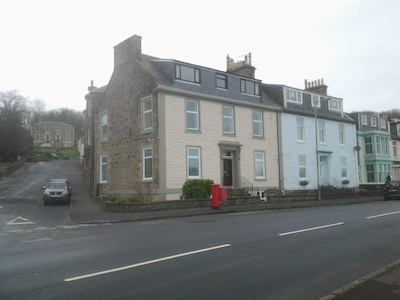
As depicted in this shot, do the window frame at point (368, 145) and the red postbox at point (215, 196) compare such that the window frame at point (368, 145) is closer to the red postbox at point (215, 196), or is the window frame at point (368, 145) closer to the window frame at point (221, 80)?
the window frame at point (221, 80)

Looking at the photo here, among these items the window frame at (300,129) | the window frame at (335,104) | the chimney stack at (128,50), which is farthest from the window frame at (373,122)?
the chimney stack at (128,50)

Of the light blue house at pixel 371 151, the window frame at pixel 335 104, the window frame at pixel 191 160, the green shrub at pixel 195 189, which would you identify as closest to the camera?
the green shrub at pixel 195 189

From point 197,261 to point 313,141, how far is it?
97.7 feet

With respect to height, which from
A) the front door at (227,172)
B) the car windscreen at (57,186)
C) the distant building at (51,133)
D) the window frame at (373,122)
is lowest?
the car windscreen at (57,186)

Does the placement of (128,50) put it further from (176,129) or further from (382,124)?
(382,124)

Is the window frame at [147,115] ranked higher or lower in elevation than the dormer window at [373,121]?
lower

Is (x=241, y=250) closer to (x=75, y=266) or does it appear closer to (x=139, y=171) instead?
(x=75, y=266)

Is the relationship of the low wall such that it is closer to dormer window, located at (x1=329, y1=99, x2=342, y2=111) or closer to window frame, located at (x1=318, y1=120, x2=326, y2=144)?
window frame, located at (x1=318, y1=120, x2=326, y2=144)

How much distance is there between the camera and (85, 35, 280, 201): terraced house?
82.9 feet

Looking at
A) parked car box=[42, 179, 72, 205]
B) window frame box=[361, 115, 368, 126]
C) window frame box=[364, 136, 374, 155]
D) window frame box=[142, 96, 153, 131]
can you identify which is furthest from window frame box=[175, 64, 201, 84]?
window frame box=[364, 136, 374, 155]

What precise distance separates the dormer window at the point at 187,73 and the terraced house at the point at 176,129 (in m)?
0.07

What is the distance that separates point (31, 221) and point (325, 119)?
28510 millimetres

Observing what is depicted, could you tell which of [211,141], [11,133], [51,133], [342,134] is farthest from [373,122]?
[51,133]

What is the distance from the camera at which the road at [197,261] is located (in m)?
5.98
